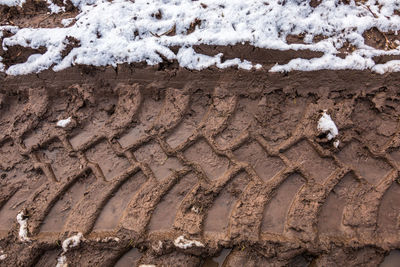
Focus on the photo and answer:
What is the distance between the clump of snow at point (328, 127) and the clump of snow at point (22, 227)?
2046 mm

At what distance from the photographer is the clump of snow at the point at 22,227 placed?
5.58 feet

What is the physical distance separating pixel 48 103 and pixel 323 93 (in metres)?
2.16

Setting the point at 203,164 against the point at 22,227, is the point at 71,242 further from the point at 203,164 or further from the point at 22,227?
the point at 203,164

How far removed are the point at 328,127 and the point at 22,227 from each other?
212cm

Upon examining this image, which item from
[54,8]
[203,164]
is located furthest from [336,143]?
[54,8]

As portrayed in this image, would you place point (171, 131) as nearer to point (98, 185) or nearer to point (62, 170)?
point (98, 185)

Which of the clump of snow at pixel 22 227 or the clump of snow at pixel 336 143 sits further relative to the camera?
the clump of snow at pixel 336 143

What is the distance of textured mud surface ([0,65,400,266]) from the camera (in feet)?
5.33

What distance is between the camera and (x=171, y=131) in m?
1.99

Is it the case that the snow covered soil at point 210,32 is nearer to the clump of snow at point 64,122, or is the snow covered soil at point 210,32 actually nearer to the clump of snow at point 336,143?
the clump of snow at point 64,122

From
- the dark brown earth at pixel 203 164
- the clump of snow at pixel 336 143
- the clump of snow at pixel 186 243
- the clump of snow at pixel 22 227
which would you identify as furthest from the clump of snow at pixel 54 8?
the clump of snow at pixel 336 143

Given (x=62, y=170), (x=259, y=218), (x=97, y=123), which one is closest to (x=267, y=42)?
(x=259, y=218)

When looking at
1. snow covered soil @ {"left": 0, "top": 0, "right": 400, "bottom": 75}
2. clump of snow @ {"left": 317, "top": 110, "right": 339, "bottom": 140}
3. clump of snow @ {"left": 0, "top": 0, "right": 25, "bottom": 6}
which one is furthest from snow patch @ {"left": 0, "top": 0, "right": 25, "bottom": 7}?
clump of snow @ {"left": 317, "top": 110, "right": 339, "bottom": 140}

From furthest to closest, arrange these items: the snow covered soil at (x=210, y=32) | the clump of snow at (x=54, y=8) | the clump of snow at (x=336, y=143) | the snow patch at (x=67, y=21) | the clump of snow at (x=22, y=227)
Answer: the clump of snow at (x=54, y=8) → the snow patch at (x=67, y=21) → the snow covered soil at (x=210, y=32) → the clump of snow at (x=336, y=143) → the clump of snow at (x=22, y=227)
